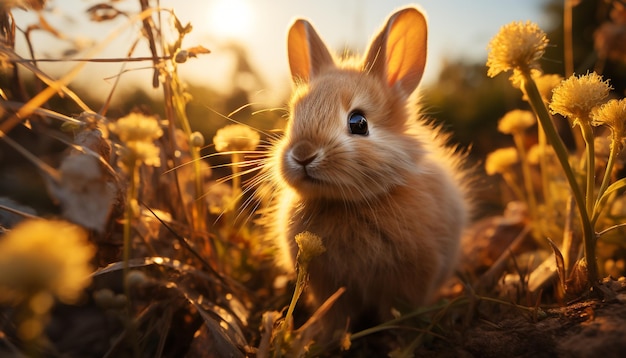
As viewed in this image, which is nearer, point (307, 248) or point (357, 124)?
point (307, 248)

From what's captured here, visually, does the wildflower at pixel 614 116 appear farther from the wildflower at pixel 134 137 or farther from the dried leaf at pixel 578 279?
the wildflower at pixel 134 137

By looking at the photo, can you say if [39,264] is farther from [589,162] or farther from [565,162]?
[589,162]

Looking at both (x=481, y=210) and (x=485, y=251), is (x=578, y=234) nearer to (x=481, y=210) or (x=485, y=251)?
(x=485, y=251)

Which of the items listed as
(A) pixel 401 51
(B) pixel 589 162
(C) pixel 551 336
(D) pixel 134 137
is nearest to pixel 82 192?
(D) pixel 134 137

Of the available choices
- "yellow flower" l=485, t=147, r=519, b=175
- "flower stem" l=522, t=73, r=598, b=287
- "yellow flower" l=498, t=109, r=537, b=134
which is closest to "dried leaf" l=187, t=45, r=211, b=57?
"flower stem" l=522, t=73, r=598, b=287

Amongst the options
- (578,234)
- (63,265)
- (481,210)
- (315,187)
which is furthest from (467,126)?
(63,265)

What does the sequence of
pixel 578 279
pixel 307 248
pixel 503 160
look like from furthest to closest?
pixel 503 160 → pixel 578 279 → pixel 307 248
